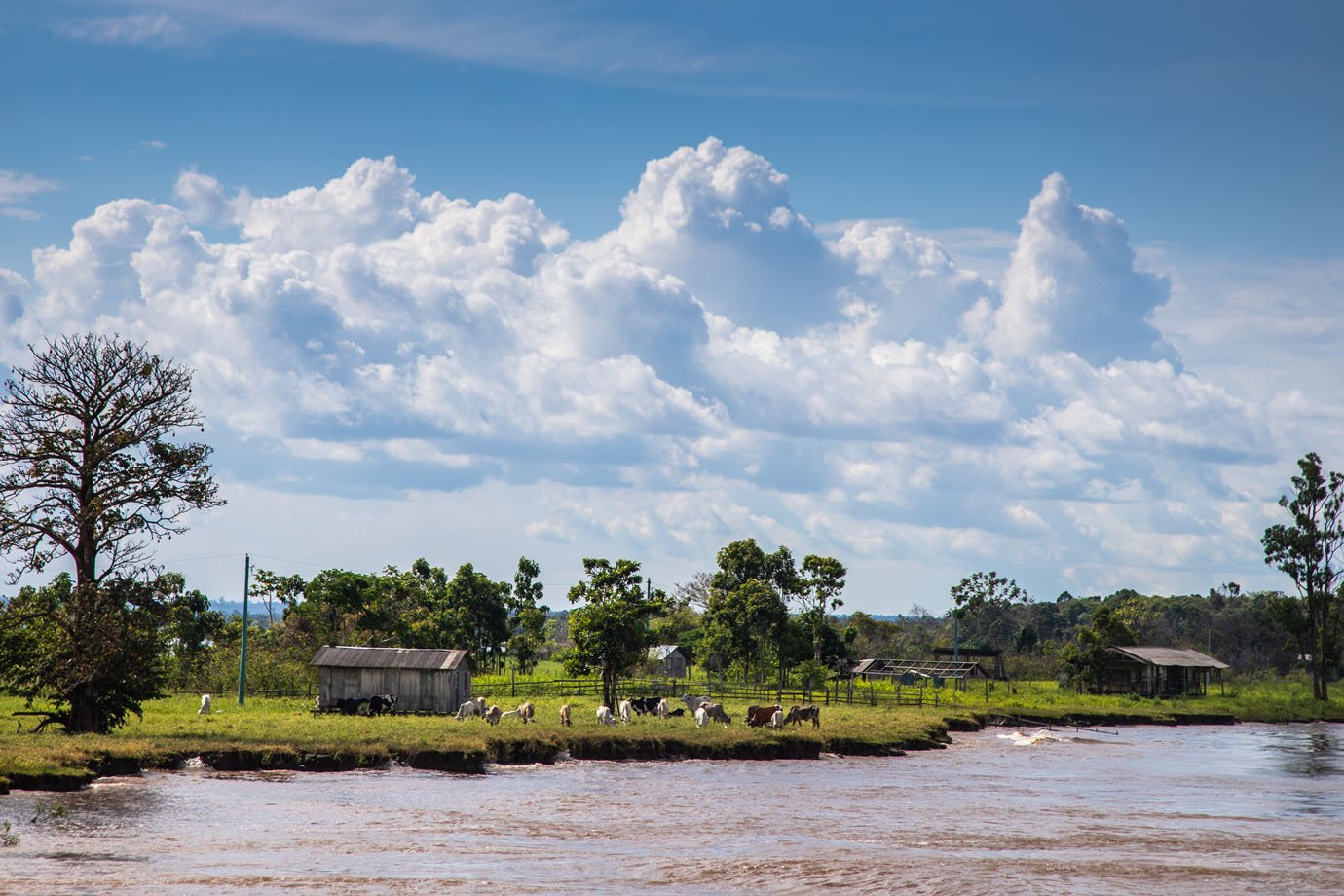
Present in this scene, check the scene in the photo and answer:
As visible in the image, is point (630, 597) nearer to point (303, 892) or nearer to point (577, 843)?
point (577, 843)

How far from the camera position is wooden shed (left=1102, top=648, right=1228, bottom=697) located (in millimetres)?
88938

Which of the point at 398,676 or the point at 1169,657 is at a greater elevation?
the point at 398,676

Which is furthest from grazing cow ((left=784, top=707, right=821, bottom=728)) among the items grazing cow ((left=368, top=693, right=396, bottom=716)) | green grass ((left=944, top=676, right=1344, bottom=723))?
green grass ((left=944, top=676, right=1344, bottom=723))

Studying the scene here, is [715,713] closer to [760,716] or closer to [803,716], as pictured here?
[760,716]

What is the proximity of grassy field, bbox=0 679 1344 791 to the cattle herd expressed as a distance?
73 cm

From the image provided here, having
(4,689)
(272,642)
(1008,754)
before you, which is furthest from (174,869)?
(272,642)

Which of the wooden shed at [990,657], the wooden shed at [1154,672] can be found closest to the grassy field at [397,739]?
the wooden shed at [1154,672]

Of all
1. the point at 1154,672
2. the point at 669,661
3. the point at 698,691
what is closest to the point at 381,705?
the point at 698,691

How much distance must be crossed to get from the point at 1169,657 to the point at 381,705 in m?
59.5

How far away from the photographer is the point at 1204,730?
7050cm

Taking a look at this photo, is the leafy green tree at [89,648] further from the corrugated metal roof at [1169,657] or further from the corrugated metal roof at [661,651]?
the corrugated metal roof at [1169,657]

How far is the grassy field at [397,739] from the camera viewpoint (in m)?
33.5

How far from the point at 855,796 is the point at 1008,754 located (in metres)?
18.7

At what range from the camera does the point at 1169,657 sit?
89.9m
